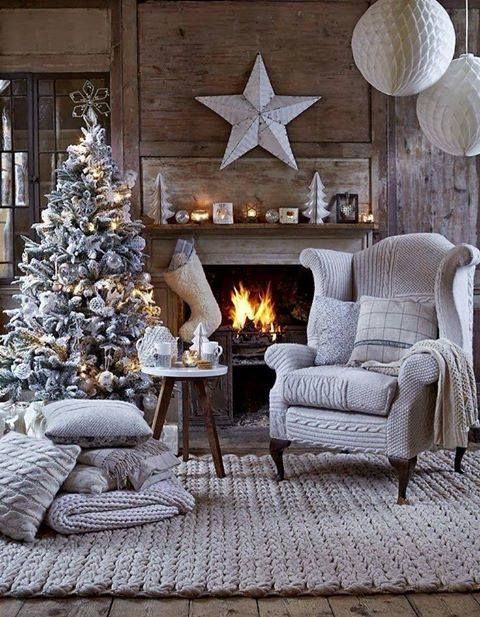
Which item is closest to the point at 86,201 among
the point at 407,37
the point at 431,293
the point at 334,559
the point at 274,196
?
the point at 274,196

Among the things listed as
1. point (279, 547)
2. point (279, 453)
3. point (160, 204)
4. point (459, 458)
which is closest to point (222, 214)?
point (160, 204)

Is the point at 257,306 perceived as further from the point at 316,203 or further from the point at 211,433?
the point at 211,433

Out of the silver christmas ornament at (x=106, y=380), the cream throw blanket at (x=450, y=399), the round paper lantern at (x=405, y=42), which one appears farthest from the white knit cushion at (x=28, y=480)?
the round paper lantern at (x=405, y=42)

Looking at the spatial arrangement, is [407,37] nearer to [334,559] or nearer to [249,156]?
[334,559]

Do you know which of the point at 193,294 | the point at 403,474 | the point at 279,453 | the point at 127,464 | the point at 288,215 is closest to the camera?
the point at 127,464

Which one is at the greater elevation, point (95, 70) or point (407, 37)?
point (95, 70)

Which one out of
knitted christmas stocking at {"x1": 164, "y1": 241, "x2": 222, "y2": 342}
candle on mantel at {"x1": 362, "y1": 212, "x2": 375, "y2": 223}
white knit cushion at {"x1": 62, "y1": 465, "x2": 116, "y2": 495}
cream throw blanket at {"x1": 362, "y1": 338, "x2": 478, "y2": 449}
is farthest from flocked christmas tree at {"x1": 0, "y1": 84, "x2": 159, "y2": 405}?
cream throw blanket at {"x1": 362, "y1": 338, "x2": 478, "y2": 449}

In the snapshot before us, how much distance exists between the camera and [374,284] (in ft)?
15.2

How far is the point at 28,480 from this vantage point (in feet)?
10.1

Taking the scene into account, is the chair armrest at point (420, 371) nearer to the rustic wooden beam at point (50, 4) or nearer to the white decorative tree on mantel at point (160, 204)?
the white decorative tree on mantel at point (160, 204)

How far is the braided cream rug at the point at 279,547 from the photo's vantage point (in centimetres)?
254

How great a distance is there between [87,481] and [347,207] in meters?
3.20

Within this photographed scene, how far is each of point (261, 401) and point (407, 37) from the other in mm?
3309

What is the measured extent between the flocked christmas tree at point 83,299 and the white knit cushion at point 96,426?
157cm
